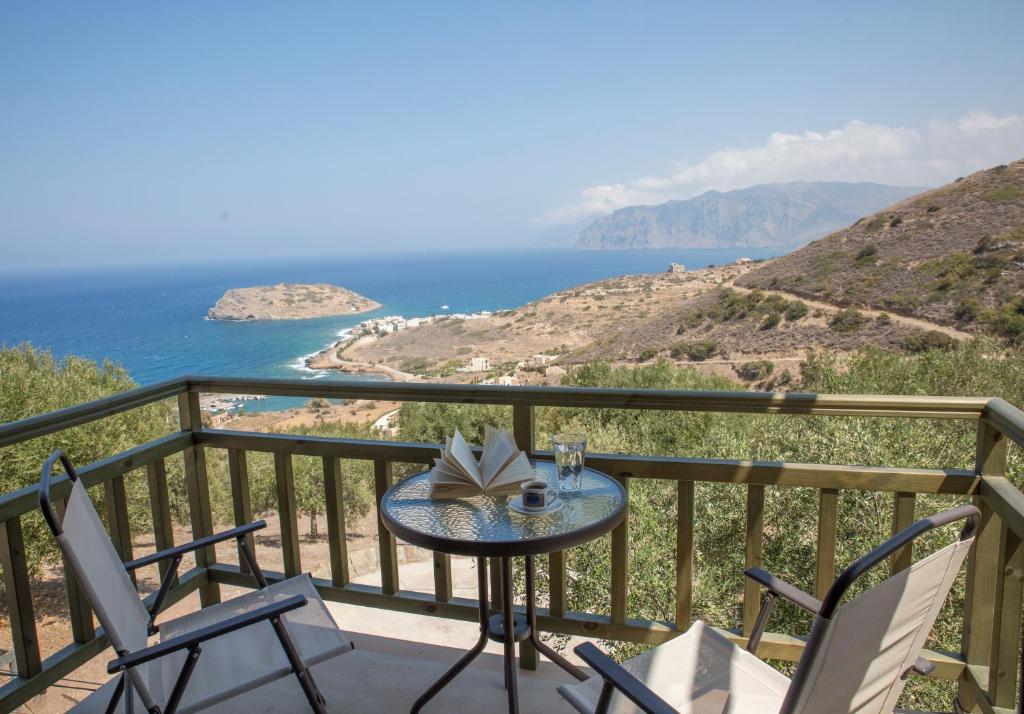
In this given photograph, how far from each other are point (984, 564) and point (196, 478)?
2941 millimetres

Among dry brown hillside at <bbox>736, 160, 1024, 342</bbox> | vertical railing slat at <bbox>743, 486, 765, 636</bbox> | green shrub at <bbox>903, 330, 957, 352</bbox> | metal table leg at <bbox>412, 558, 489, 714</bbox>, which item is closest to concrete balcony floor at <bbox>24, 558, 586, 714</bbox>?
metal table leg at <bbox>412, 558, 489, 714</bbox>

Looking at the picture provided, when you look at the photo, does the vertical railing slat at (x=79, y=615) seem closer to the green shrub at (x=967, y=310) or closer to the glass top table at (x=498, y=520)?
the glass top table at (x=498, y=520)

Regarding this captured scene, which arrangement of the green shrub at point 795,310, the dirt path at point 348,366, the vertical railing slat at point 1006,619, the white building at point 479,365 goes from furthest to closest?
the dirt path at point 348,366
the white building at point 479,365
the green shrub at point 795,310
the vertical railing slat at point 1006,619

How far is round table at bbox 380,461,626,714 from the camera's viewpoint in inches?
67.7

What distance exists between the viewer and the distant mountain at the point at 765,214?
62.3m

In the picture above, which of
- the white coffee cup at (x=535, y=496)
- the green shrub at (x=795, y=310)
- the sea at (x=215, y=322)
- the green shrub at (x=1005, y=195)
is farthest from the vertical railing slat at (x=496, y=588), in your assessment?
the green shrub at (x=1005, y=195)

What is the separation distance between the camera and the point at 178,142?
62031 millimetres

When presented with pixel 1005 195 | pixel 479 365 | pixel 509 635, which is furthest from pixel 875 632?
pixel 1005 195

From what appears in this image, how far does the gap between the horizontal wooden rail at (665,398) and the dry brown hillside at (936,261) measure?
18541 mm

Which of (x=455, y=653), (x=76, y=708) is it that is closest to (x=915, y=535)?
(x=455, y=653)

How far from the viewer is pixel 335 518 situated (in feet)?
8.70

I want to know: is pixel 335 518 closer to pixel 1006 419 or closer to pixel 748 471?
pixel 748 471

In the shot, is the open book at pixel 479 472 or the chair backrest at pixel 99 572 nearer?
the chair backrest at pixel 99 572

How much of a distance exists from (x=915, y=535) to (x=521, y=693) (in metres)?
1.71
